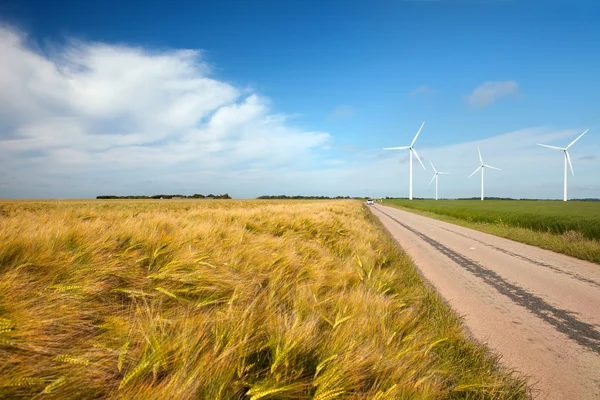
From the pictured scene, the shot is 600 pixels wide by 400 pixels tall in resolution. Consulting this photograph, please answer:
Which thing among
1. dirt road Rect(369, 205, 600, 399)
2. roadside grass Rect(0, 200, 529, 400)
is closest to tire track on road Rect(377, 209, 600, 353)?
dirt road Rect(369, 205, 600, 399)

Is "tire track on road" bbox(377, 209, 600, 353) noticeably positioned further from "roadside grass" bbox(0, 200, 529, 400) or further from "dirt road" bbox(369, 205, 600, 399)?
"roadside grass" bbox(0, 200, 529, 400)

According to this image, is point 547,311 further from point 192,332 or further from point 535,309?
point 192,332

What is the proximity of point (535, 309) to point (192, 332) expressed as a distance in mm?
5138

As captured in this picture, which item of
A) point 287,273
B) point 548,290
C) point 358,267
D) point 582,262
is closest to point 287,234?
point 358,267

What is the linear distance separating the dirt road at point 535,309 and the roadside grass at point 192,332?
860 mm

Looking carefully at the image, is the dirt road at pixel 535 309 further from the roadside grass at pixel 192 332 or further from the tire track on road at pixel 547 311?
the roadside grass at pixel 192 332

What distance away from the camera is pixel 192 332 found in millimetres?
1570

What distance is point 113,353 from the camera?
1.34 meters

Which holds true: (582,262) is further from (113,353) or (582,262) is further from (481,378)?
(113,353)

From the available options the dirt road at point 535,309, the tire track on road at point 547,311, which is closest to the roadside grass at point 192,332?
the dirt road at point 535,309

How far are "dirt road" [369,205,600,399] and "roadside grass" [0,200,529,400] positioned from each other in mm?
860

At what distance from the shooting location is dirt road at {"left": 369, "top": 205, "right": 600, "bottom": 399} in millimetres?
2789

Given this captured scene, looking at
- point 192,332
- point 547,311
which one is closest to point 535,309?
point 547,311

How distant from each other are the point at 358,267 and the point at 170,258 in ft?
8.39
